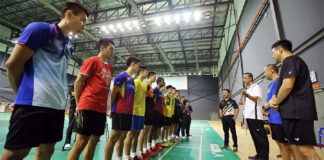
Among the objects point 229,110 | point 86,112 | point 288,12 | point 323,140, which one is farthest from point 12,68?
point 288,12

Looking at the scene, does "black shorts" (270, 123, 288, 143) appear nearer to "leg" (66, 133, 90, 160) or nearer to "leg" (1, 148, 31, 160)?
"leg" (66, 133, 90, 160)

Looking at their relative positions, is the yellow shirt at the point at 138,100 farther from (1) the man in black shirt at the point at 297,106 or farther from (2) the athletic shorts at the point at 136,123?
(1) the man in black shirt at the point at 297,106

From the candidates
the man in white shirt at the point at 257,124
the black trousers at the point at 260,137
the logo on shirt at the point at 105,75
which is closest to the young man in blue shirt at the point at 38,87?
the logo on shirt at the point at 105,75

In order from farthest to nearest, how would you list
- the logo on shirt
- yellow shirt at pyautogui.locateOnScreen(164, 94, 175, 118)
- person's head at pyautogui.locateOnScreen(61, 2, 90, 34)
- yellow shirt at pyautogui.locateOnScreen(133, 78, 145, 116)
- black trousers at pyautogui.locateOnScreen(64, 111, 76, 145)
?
yellow shirt at pyautogui.locateOnScreen(164, 94, 175, 118), black trousers at pyautogui.locateOnScreen(64, 111, 76, 145), yellow shirt at pyautogui.locateOnScreen(133, 78, 145, 116), the logo on shirt, person's head at pyautogui.locateOnScreen(61, 2, 90, 34)

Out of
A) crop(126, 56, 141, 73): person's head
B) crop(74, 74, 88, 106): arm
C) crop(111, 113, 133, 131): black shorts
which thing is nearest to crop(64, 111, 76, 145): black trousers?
crop(111, 113, 133, 131): black shorts

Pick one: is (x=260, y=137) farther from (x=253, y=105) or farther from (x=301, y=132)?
(x=301, y=132)

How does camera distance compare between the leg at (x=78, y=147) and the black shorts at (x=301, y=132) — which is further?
the leg at (x=78, y=147)

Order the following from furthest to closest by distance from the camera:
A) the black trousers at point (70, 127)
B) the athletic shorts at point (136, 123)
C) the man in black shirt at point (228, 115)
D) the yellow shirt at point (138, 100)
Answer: the man in black shirt at point (228, 115), the black trousers at point (70, 127), the yellow shirt at point (138, 100), the athletic shorts at point (136, 123)

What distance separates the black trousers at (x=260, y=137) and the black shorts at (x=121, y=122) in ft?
8.37

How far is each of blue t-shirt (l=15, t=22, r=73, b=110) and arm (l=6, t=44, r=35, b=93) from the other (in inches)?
1.2

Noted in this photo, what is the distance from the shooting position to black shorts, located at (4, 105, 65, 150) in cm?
99

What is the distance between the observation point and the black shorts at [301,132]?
1.51 m

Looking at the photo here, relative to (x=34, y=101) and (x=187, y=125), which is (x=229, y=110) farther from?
(x=34, y=101)

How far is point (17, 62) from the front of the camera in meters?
1.07
